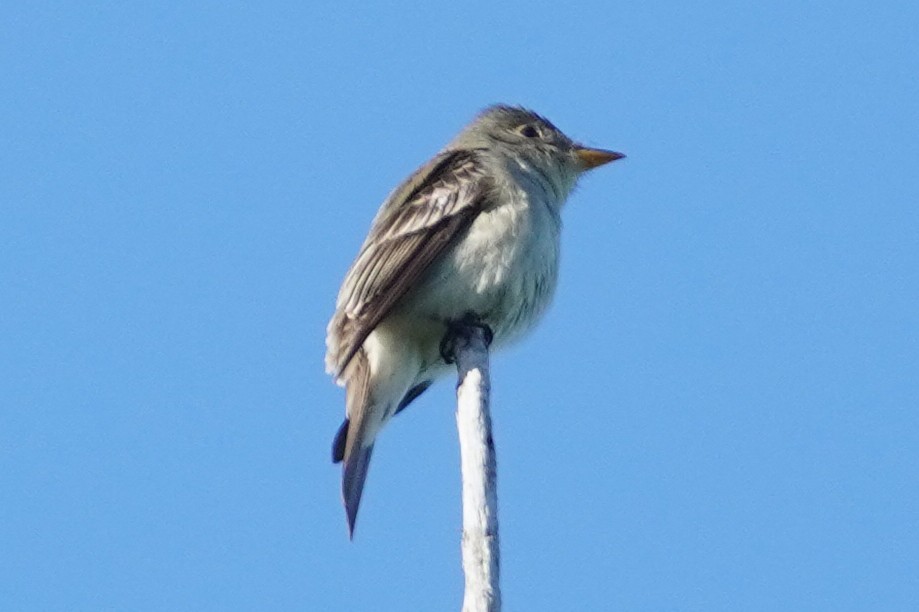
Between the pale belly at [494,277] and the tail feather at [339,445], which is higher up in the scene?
the pale belly at [494,277]

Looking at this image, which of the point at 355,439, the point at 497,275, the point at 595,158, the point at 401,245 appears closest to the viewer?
the point at 355,439

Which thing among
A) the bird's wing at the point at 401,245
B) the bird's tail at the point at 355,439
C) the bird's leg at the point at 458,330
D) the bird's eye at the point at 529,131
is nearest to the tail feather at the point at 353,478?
the bird's tail at the point at 355,439

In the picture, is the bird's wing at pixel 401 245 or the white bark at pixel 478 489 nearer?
the white bark at pixel 478 489

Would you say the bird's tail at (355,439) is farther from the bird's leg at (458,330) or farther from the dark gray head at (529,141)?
the dark gray head at (529,141)

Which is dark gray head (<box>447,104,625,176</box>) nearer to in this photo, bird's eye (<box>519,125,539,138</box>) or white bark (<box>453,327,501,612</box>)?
bird's eye (<box>519,125,539,138</box>)

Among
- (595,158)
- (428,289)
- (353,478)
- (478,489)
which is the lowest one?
(478,489)

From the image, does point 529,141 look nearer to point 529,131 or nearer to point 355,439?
point 529,131

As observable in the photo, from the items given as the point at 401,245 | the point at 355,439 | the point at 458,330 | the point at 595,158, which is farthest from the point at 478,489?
the point at 595,158
